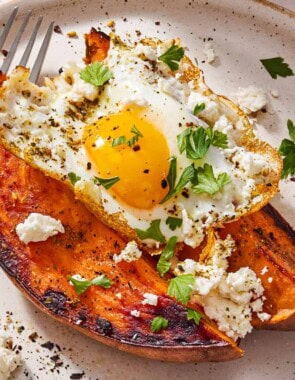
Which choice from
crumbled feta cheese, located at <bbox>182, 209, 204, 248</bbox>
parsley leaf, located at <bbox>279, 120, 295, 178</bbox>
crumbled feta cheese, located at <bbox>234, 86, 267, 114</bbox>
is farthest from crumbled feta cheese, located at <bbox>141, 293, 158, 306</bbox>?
crumbled feta cheese, located at <bbox>234, 86, 267, 114</bbox>

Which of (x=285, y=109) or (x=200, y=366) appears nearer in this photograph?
(x=200, y=366)

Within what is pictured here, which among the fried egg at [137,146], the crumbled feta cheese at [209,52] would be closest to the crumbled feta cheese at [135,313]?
the fried egg at [137,146]

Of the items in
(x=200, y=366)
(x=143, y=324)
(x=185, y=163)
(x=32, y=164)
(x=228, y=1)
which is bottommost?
(x=200, y=366)

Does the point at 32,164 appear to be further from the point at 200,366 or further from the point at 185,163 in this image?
the point at 200,366

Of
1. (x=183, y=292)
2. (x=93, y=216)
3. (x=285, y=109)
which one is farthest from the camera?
(x=285, y=109)

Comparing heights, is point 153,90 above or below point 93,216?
above

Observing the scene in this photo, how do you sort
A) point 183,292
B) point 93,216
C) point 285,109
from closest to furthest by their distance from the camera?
point 183,292, point 93,216, point 285,109

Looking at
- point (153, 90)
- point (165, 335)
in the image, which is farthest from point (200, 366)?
point (153, 90)

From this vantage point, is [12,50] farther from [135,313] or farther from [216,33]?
[135,313]
